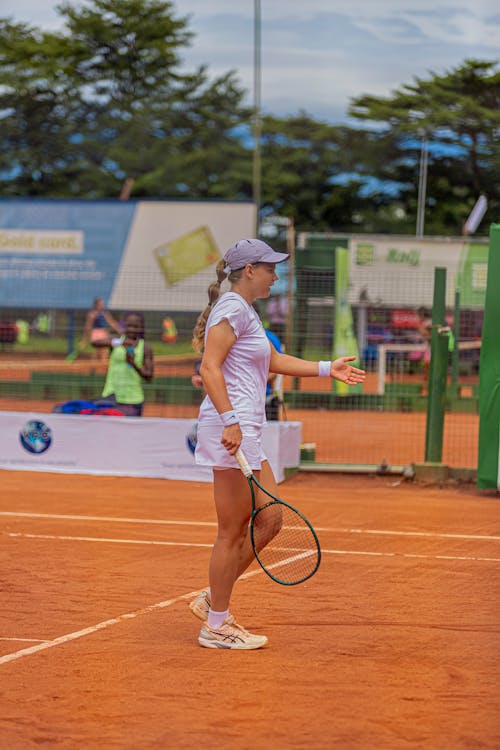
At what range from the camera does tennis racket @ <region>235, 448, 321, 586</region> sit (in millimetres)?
6324

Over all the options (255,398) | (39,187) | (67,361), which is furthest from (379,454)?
(39,187)

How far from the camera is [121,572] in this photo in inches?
343

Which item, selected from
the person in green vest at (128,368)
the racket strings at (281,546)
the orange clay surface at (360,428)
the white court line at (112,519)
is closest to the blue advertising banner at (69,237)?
the orange clay surface at (360,428)

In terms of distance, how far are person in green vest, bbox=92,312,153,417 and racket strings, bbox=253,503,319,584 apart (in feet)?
21.4

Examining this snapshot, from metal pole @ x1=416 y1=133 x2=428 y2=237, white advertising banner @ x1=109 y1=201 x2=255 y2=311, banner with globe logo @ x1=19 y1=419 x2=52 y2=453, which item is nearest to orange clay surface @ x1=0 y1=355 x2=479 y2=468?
banner with globe logo @ x1=19 y1=419 x2=52 y2=453

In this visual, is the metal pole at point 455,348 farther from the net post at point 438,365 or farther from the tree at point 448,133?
the tree at point 448,133

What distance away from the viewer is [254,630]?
22.9 feet

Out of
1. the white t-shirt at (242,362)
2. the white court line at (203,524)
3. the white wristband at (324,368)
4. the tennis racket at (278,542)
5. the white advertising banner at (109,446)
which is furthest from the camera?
the white advertising banner at (109,446)

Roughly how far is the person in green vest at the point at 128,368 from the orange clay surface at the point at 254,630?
3.24 meters

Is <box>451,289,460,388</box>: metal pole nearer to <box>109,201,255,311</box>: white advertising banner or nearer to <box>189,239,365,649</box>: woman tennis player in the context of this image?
<box>109,201,255,311</box>: white advertising banner

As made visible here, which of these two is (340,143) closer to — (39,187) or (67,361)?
(39,187)

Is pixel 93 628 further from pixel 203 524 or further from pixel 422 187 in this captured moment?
pixel 422 187

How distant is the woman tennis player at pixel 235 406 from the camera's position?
641cm

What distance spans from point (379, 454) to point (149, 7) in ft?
165
